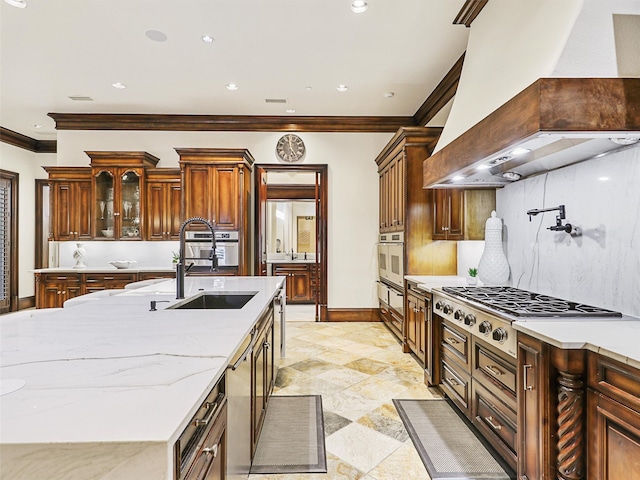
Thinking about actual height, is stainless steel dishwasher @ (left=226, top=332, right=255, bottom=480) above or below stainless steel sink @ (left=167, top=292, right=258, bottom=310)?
below

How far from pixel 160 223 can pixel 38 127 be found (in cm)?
294

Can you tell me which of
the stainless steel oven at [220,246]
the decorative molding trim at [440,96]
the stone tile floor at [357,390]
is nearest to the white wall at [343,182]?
the decorative molding trim at [440,96]

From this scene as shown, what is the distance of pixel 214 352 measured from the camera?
1164 mm

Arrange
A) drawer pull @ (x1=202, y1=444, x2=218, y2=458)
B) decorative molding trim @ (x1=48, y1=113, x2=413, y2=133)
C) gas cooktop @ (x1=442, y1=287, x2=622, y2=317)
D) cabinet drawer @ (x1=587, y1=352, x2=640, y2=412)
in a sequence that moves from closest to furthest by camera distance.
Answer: drawer pull @ (x1=202, y1=444, x2=218, y2=458), cabinet drawer @ (x1=587, y1=352, x2=640, y2=412), gas cooktop @ (x1=442, y1=287, x2=622, y2=317), decorative molding trim @ (x1=48, y1=113, x2=413, y2=133)

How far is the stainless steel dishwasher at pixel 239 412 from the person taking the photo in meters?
1.32

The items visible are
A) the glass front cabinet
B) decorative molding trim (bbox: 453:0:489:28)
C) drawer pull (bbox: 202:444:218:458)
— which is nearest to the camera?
drawer pull (bbox: 202:444:218:458)

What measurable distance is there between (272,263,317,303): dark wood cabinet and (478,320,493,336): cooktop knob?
5.26 m

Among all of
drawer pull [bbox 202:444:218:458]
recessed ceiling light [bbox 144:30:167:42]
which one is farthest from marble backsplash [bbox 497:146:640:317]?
recessed ceiling light [bbox 144:30:167:42]

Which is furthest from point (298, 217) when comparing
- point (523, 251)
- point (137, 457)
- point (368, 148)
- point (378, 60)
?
point (137, 457)

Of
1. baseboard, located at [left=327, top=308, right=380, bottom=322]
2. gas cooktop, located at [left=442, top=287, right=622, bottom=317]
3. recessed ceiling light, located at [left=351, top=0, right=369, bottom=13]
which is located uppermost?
recessed ceiling light, located at [left=351, top=0, right=369, bottom=13]

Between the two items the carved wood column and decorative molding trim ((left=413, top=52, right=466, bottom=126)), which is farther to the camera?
decorative molding trim ((left=413, top=52, right=466, bottom=126))

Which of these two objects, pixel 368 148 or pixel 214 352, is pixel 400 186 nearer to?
pixel 368 148

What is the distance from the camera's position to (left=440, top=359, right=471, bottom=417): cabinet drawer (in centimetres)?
241

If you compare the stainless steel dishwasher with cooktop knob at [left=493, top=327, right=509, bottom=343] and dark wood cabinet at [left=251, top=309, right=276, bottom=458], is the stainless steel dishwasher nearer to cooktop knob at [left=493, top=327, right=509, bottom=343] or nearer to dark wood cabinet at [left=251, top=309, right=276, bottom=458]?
dark wood cabinet at [left=251, top=309, right=276, bottom=458]
